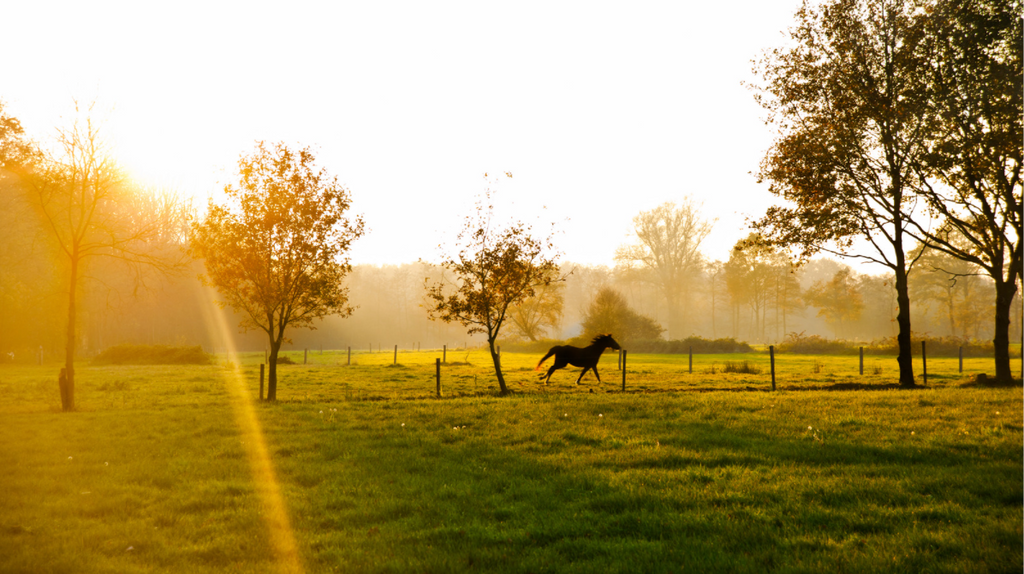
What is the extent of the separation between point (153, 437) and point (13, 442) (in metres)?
2.72

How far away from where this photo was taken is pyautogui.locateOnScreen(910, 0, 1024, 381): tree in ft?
60.1

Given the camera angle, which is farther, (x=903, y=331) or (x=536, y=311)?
(x=536, y=311)

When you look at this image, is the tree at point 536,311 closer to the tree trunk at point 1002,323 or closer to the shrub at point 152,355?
the shrub at point 152,355

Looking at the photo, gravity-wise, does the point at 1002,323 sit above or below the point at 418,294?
below

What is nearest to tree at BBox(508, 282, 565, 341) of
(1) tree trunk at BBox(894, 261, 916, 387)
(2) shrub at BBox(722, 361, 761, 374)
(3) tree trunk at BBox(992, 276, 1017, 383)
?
(2) shrub at BBox(722, 361, 761, 374)

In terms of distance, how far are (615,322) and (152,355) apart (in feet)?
130

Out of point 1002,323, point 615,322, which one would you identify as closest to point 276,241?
point 1002,323

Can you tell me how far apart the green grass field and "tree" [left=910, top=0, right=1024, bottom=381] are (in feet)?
32.0

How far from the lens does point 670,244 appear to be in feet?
250

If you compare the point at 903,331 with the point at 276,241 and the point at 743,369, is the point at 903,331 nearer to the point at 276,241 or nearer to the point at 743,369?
the point at 743,369

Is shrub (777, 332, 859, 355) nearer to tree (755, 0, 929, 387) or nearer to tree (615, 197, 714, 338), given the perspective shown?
tree (615, 197, 714, 338)

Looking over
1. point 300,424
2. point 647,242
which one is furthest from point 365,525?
point 647,242

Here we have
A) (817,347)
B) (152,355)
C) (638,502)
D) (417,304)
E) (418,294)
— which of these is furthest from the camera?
(418,294)

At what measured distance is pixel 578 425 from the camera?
12.1m
